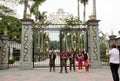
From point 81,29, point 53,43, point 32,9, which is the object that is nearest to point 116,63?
point 81,29

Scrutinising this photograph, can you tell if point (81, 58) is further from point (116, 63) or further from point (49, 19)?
point (116, 63)

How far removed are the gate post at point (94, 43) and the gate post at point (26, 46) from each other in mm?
4828

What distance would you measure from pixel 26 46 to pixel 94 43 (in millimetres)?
5458

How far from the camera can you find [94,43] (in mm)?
18250

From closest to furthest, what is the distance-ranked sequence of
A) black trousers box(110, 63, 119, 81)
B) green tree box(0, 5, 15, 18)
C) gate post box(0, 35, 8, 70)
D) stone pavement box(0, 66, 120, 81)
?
black trousers box(110, 63, 119, 81), stone pavement box(0, 66, 120, 81), gate post box(0, 35, 8, 70), green tree box(0, 5, 15, 18)

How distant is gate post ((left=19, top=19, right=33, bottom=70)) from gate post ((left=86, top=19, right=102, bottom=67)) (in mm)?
4828

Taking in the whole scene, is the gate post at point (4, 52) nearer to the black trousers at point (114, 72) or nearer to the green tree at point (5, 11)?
the green tree at point (5, 11)

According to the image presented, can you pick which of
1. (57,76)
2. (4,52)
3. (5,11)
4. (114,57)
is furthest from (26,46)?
(114,57)

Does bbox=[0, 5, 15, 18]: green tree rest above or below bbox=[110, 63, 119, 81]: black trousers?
above

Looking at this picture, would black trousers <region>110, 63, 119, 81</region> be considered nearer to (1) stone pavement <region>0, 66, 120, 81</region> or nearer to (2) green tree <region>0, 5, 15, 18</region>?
(1) stone pavement <region>0, 66, 120, 81</region>

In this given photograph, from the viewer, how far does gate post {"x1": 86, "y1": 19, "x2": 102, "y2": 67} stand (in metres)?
18.0

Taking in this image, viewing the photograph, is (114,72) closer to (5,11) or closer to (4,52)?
(4,52)

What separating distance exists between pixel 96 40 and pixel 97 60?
161cm

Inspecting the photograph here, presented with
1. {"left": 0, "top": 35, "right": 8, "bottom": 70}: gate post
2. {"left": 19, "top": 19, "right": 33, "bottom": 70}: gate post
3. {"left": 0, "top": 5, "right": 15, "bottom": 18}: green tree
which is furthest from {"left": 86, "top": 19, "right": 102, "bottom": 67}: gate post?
{"left": 0, "top": 5, "right": 15, "bottom": 18}: green tree
